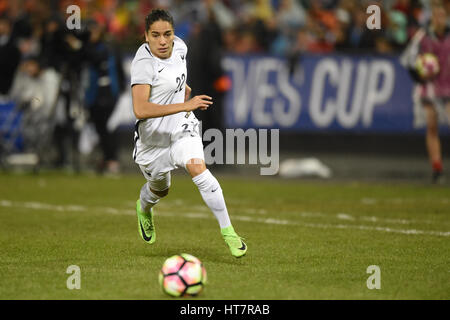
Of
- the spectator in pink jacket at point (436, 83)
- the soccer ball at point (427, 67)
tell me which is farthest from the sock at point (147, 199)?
the soccer ball at point (427, 67)

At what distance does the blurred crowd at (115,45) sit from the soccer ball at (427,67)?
0.81m

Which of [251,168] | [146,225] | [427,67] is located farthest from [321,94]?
[146,225]

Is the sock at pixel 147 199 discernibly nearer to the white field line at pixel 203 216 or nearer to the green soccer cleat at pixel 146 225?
the green soccer cleat at pixel 146 225

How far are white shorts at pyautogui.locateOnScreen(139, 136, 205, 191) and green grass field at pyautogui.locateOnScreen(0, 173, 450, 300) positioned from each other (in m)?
0.66

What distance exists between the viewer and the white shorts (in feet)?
27.2

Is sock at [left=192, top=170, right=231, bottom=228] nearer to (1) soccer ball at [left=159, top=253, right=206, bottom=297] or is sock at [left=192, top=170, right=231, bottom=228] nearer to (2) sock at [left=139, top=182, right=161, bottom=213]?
(2) sock at [left=139, top=182, right=161, bottom=213]

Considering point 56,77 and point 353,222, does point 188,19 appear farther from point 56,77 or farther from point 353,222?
point 353,222

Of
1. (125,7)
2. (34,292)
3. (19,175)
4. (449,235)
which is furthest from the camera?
(125,7)

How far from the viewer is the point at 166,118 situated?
8555 mm

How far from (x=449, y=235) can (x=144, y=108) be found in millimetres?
3775

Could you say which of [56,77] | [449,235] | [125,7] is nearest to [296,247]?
[449,235]

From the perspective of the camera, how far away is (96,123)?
1848 centimetres

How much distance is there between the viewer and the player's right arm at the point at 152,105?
788cm
